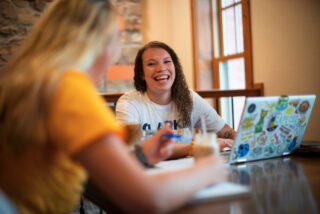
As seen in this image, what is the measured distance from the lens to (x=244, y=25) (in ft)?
12.1

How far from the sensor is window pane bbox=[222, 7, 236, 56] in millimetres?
4184

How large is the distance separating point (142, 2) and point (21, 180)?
15.0 feet

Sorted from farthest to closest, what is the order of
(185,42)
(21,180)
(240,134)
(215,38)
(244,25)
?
(185,42) < (215,38) < (244,25) < (240,134) < (21,180)

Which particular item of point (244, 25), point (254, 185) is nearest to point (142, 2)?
point (244, 25)

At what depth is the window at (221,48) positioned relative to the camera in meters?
4.07

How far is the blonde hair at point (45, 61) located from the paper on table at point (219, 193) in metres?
0.37

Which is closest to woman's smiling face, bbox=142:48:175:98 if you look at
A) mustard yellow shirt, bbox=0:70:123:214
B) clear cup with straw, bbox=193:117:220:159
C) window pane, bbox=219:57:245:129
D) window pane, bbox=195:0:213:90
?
clear cup with straw, bbox=193:117:220:159

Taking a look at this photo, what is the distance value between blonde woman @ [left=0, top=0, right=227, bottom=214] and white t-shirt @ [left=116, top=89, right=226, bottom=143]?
3.67 ft

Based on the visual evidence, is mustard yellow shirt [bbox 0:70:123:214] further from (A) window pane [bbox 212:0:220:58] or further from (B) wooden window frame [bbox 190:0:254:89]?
(A) window pane [bbox 212:0:220:58]

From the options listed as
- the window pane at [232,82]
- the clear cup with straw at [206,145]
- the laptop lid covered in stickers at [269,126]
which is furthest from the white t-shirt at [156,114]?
the window pane at [232,82]

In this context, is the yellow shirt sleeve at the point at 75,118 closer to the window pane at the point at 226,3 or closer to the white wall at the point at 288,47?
the white wall at the point at 288,47

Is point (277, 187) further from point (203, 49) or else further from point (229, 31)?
point (203, 49)

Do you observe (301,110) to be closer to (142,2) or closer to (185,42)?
(185,42)

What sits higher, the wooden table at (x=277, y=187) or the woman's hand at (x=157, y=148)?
the woman's hand at (x=157, y=148)
